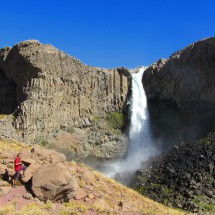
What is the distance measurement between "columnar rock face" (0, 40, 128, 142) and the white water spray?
1.89 meters

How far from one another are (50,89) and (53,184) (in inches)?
1199

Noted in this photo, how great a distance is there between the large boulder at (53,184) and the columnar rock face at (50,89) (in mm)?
25801

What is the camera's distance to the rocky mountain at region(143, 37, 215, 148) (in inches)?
1732

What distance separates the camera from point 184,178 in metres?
33.4

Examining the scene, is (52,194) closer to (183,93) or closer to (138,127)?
(183,93)

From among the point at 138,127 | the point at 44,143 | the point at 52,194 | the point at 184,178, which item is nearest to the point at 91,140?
the point at 44,143

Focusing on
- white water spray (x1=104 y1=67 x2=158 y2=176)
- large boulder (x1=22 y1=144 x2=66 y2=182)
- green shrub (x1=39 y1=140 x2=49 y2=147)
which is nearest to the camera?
large boulder (x1=22 y1=144 x2=66 y2=182)

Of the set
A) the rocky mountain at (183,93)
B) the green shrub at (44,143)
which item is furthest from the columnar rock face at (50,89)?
the rocky mountain at (183,93)

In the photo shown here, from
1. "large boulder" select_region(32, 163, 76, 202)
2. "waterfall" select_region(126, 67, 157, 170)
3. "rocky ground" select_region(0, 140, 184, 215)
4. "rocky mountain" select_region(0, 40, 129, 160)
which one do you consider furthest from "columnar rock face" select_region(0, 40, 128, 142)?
"large boulder" select_region(32, 163, 76, 202)

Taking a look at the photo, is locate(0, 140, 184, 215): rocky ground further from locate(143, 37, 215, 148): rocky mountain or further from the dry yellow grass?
locate(143, 37, 215, 148): rocky mountain

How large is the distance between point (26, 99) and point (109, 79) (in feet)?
42.1

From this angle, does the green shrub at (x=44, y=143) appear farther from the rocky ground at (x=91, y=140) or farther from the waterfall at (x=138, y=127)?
the waterfall at (x=138, y=127)

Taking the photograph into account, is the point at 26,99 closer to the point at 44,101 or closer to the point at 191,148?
the point at 44,101

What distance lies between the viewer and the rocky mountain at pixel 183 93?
4400 centimetres
